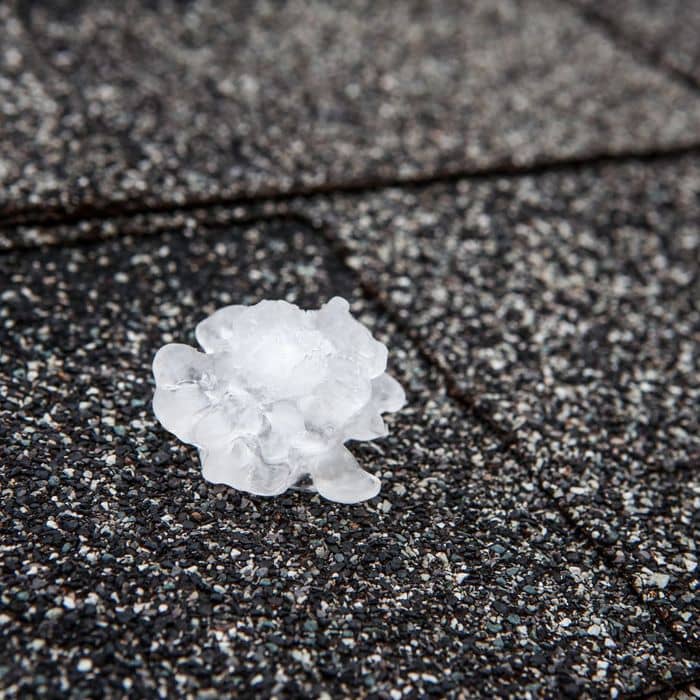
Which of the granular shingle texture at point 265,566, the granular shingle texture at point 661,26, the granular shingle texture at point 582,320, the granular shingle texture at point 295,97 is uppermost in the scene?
the granular shingle texture at point 661,26

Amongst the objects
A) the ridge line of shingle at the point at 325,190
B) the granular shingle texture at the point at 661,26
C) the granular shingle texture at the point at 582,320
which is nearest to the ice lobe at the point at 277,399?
the granular shingle texture at the point at 582,320

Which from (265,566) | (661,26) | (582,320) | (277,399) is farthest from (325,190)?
(661,26)

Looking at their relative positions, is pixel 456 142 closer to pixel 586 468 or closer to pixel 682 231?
pixel 682 231

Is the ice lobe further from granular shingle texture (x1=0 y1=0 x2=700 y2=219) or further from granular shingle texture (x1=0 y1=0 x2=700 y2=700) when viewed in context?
granular shingle texture (x1=0 y1=0 x2=700 y2=219)

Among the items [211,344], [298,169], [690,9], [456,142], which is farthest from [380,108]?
[690,9]

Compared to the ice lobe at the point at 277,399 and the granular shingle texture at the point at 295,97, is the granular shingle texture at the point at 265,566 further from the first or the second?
the granular shingle texture at the point at 295,97

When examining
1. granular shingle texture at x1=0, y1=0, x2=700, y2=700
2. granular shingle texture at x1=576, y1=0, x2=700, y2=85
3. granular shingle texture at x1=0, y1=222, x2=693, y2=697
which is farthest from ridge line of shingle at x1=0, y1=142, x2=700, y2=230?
granular shingle texture at x1=576, y1=0, x2=700, y2=85

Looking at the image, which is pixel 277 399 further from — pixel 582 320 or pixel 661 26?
pixel 661 26
